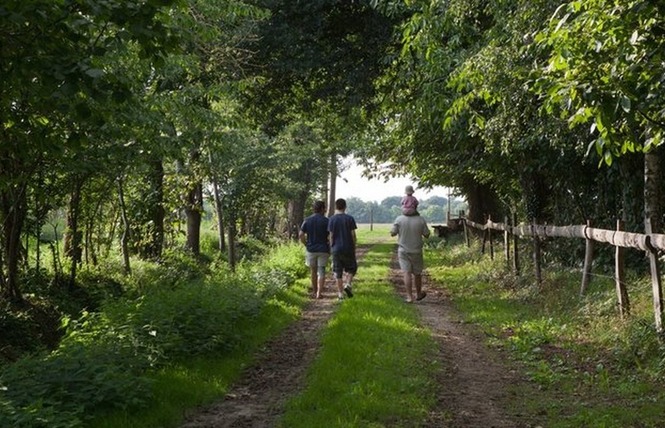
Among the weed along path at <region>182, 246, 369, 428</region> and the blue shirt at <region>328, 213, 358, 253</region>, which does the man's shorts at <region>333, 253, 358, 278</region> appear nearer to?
the blue shirt at <region>328, 213, 358, 253</region>

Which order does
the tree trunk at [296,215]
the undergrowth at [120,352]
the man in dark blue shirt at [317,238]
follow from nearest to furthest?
the undergrowth at [120,352]
the man in dark blue shirt at [317,238]
the tree trunk at [296,215]

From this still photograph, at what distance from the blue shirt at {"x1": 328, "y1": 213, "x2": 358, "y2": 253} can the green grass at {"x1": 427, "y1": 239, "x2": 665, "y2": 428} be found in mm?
2375

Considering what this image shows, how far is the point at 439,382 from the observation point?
6898mm

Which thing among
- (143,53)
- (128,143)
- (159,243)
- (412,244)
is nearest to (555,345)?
(412,244)

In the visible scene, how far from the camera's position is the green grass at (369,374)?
5691 millimetres

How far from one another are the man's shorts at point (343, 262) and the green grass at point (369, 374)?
1.81m

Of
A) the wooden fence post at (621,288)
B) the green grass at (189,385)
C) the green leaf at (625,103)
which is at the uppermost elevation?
the green leaf at (625,103)

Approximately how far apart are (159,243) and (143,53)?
1544 cm

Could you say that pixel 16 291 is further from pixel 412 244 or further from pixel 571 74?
pixel 571 74

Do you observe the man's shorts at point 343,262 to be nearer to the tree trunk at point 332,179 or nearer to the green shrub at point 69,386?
the green shrub at point 69,386

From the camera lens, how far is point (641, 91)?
6.11m

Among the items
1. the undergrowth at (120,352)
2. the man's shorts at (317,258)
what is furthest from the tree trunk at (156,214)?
the undergrowth at (120,352)

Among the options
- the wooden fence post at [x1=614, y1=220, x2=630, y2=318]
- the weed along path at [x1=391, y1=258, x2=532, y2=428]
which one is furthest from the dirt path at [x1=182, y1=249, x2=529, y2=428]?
the wooden fence post at [x1=614, y1=220, x2=630, y2=318]

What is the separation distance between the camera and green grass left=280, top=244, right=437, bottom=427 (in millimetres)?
5691
